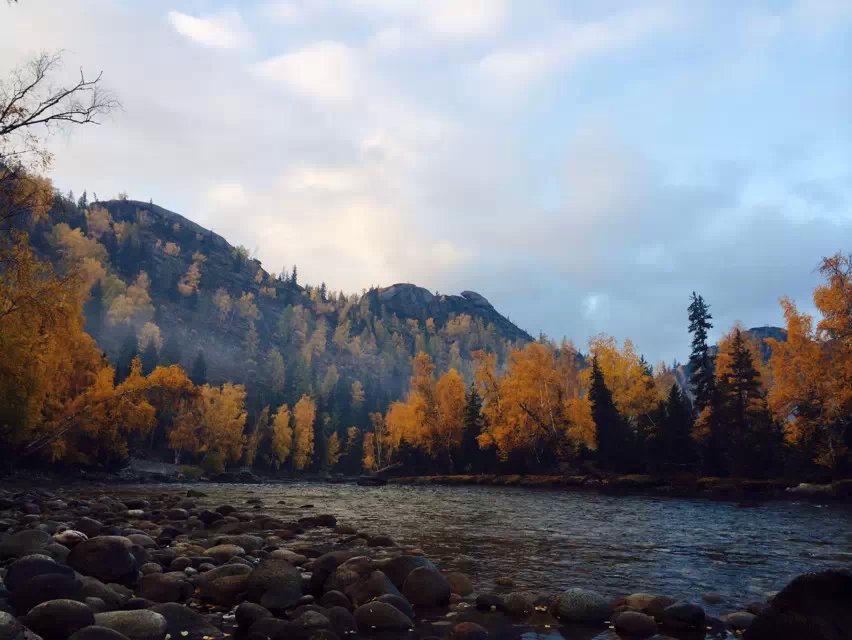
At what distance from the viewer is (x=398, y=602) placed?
26.6 feet

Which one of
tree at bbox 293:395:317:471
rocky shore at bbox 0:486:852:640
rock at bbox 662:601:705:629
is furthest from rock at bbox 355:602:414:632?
tree at bbox 293:395:317:471

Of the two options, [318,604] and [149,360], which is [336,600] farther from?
[149,360]

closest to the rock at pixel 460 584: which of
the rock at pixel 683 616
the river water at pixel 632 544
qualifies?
the river water at pixel 632 544

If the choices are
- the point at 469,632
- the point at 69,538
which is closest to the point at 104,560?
the point at 69,538

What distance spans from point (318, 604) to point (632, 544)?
33.5 ft

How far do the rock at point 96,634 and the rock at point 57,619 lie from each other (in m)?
0.66

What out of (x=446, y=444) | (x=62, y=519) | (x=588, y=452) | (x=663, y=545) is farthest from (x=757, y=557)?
(x=446, y=444)

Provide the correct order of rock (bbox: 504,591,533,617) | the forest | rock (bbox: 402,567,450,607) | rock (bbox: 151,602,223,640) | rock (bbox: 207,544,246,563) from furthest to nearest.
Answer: the forest < rock (bbox: 207,544,246,563) < rock (bbox: 402,567,450,607) < rock (bbox: 504,591,533,617) < rock (bbox: 151,602,223,640)

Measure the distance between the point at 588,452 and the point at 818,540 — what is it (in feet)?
136

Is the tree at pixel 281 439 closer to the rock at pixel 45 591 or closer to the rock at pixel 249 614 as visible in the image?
the rock at pixel 45 591

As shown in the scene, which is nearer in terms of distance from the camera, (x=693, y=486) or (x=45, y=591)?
(x=45, y=591)

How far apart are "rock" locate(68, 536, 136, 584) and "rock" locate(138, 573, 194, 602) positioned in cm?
60

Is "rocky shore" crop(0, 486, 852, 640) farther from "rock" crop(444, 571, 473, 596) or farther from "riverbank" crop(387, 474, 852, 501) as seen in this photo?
"riverbank" crop(387, 474, 852, 501)

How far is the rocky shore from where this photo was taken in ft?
20.5
